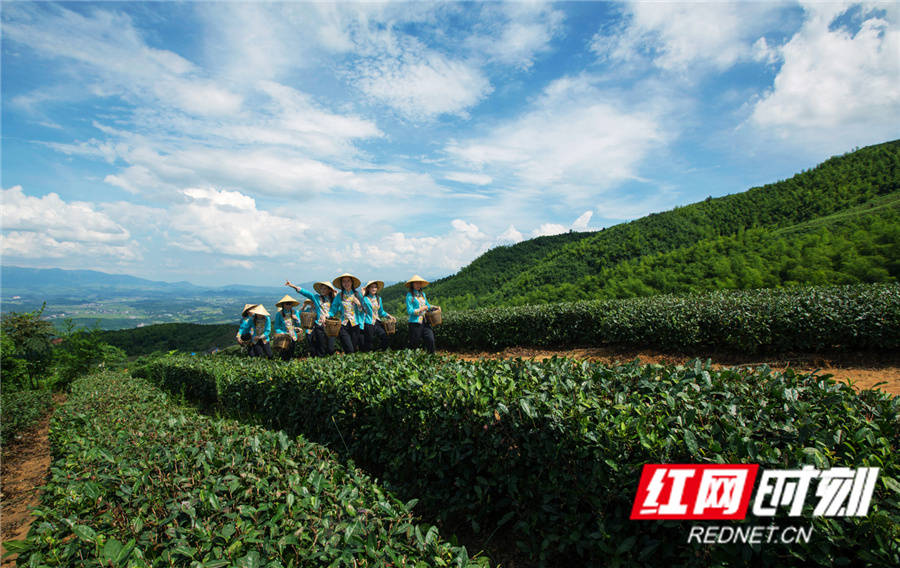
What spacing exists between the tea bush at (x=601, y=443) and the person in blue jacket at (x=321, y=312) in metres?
5.85

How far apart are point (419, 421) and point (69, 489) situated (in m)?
2.23

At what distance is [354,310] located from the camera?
28.5 ft

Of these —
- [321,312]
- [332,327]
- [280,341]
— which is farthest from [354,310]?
[280,341]

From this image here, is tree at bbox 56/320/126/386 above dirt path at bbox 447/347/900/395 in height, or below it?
below

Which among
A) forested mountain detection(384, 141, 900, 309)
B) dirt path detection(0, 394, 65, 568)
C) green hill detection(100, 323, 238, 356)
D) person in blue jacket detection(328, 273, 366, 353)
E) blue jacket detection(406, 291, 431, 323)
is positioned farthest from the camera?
green hill detection(100, 323, 238, 356)

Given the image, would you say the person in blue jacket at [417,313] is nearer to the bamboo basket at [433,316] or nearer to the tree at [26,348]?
the bamboo basket at [433,316]

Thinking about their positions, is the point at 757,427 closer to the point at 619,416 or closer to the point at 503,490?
the point at 619,416

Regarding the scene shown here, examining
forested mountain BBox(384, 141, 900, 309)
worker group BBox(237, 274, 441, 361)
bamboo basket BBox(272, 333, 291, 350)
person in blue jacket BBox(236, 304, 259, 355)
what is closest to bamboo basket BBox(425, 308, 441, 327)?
worker group BBox(237, 274, 441, 361)

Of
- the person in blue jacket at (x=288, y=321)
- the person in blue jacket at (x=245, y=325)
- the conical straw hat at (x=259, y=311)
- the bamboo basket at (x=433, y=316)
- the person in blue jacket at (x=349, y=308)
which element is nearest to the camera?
the bamboo basket at (x=433, y=316)

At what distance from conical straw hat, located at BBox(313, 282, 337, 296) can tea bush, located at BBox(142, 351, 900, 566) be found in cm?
584

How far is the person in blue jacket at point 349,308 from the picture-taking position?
8578 millimetres

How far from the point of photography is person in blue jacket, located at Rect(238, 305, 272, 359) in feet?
30.5

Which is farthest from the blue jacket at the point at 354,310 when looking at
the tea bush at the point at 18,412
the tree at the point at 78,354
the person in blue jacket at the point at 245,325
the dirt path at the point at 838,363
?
the tree at the point at 78,354

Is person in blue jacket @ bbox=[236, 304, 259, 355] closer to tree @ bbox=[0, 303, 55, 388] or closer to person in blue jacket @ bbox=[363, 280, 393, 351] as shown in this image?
person in blue jacket @ bbox=[363, 280, 393, 351]
